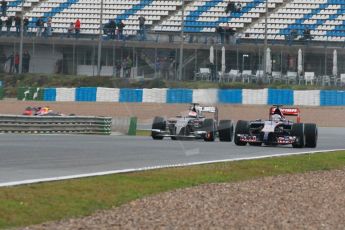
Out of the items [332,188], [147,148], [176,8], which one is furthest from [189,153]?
[176,8]

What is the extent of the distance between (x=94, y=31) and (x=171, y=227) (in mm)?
44731

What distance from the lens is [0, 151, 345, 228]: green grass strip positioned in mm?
12322

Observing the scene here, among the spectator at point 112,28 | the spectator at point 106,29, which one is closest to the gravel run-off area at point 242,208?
the spectator at point 112,28

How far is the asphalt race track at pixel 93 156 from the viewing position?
55.3 ft

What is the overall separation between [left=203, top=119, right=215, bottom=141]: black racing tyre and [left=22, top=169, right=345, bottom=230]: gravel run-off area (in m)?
13.7

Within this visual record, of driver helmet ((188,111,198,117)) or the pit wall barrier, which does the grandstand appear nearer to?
the pit wall barrier

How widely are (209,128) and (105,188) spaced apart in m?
16.6

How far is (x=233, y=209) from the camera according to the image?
44.5 ft

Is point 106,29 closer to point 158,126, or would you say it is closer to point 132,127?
point 132,127

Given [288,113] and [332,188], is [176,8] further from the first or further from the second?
[332,188]

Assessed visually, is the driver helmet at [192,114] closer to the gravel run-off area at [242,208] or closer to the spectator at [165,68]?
the gravel run-off area at [242,208]

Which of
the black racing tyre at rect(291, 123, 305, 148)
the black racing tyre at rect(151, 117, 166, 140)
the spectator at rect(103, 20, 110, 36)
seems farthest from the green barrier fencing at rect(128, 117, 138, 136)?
the spectator at rect(103, 20, 110, 36)

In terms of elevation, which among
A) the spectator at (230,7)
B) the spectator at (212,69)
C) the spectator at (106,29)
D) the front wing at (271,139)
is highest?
the spectator at (230,7)

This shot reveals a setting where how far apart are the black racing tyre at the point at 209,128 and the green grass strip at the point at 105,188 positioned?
32.1 ft
